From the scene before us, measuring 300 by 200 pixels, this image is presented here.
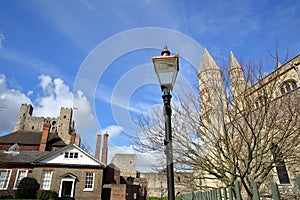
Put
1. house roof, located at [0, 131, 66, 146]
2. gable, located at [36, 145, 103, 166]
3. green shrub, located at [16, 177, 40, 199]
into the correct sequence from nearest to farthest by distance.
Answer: green shrub, located at [16, 177, 40, 199] < gable, located at [36, 145, 103, 166] < house roof, located at [0, 131, 66, 146]

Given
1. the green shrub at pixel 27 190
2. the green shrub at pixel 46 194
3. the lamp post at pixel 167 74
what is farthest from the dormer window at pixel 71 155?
the lamp post at pixel 167 74

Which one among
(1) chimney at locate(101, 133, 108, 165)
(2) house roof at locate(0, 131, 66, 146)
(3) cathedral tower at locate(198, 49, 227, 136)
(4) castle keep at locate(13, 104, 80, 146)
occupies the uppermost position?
(4) castle keep at locate(13, 104, 80, 146)

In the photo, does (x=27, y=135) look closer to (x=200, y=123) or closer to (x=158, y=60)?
(x=200, y=123)

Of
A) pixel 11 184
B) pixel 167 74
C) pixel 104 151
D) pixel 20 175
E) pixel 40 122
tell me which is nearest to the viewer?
pixel 167 74

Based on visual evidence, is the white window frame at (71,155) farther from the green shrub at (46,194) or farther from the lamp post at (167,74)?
the lamp post at (167,74)

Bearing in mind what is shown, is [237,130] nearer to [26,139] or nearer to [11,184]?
[11,184]

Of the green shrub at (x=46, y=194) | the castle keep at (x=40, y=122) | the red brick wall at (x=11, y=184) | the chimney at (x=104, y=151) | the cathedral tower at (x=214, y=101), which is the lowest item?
the green shrub at (x=46, y=194)

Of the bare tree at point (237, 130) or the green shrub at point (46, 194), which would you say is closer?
the bare tree at point (237, 130)

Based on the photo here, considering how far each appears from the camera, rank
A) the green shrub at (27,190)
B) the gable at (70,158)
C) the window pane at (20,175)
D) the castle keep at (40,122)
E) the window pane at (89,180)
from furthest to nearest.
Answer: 1. the castle keep at (40,122)
2. the gable at (70,158)
3. the window pane at (89,180)
4. the window pane at (20,175)
5. the green shrub at (27,190)

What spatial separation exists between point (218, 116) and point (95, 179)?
20.3 meters

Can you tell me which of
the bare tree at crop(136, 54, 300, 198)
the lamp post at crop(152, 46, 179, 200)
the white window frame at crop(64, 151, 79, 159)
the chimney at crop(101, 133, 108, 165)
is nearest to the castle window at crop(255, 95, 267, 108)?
the bare tree at crop(136, 54, 300, 198)

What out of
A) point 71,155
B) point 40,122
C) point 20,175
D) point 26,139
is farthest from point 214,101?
point 40,122

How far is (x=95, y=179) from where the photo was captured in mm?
23266

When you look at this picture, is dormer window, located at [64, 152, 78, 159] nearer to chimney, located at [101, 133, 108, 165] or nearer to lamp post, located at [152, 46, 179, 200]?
chimney, located at [101, 133, 108, 165]
